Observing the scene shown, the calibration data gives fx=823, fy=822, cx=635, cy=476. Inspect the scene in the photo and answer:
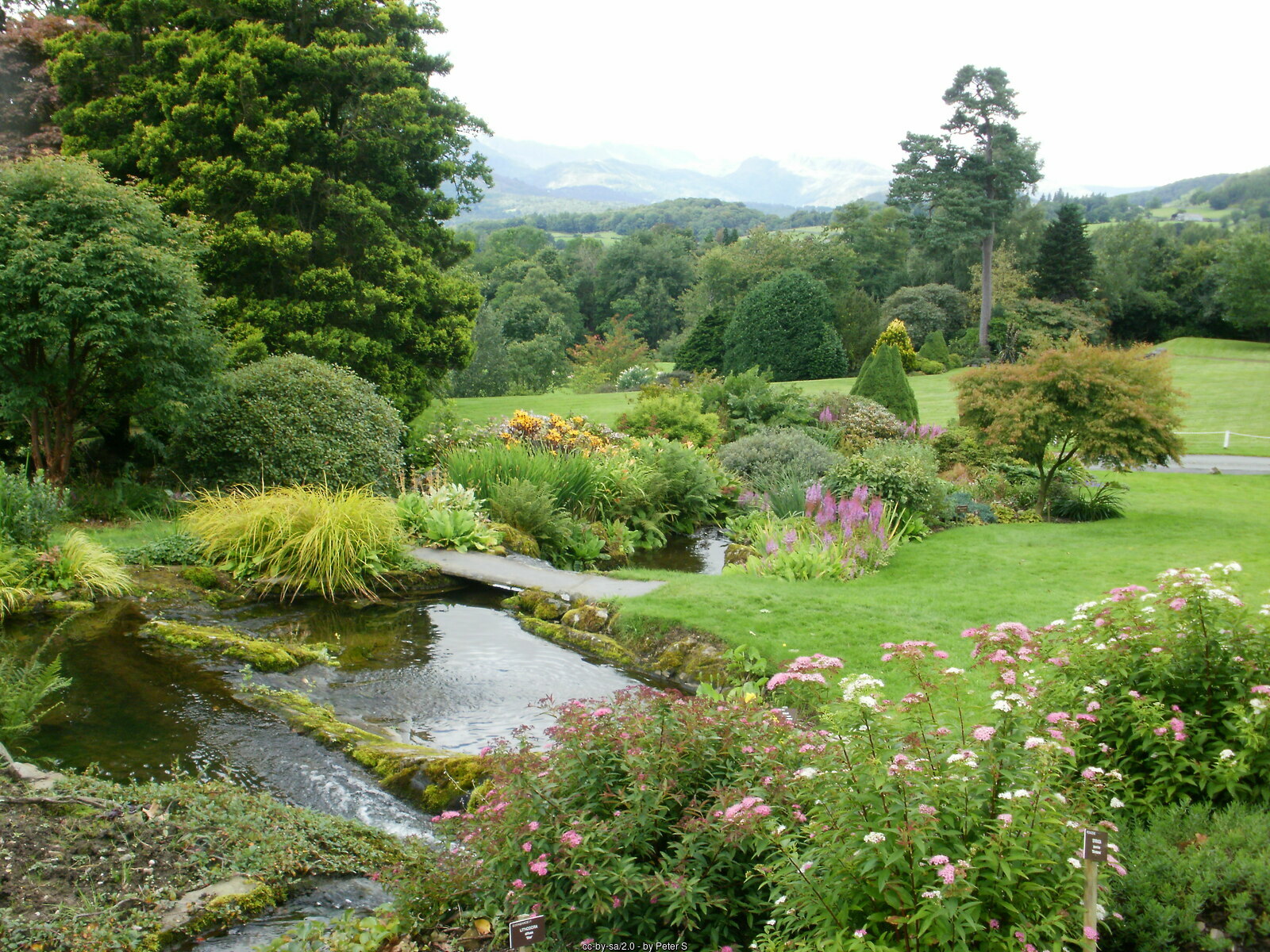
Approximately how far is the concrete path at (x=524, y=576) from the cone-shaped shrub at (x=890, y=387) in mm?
12378

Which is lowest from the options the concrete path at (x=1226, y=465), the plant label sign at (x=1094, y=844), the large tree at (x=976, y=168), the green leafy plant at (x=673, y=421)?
the concrete path at (x=1226, y=465)

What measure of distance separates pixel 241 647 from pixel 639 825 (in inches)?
185

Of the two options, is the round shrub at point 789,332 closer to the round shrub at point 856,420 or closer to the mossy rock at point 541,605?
the round shrub at point 856,420

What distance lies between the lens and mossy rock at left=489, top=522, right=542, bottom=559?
33.5 ft

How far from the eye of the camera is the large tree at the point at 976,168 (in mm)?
40156

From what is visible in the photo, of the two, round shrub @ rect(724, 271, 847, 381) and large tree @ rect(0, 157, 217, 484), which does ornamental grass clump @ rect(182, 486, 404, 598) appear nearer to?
large tree @ rect(0, 157, 217, 484)

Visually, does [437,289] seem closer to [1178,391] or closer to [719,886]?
[1178,391]

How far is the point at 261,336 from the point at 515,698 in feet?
33.5

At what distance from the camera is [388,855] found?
148 inches

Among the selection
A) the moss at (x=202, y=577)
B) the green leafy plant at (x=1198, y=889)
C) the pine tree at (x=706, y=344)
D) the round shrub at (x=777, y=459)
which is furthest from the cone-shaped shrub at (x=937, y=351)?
the green leafy plant at (x=1198, y=889)

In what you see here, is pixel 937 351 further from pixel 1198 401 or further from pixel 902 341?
pixel 1198 401

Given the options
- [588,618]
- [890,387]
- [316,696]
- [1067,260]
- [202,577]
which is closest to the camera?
[316,696]

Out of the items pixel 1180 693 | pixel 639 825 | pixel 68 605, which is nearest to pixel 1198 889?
pixel 1180 693

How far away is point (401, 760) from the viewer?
4.59 metres
